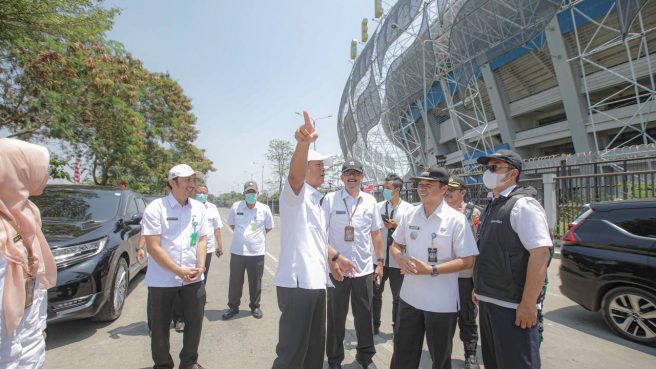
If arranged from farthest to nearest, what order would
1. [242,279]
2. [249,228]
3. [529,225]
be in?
1. [249,228]
2. [242,279]
3. [529,225]

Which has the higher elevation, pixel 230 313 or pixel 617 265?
pixel 617 265

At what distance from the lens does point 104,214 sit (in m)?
5.07

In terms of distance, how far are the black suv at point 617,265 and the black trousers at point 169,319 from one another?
4.61 meters

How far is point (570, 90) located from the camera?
18.3m

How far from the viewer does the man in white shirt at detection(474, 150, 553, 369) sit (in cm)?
224

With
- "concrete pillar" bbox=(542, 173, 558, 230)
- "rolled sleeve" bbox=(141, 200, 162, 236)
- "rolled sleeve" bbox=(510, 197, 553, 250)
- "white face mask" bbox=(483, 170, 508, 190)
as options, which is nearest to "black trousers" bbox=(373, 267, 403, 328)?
"white face mask" bbox=(483, 170, 508, 190)

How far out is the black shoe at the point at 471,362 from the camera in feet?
11.0

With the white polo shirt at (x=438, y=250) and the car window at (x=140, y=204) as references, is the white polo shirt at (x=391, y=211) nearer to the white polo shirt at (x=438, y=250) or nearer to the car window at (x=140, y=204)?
the white polo shirt at (x=438, y=250)

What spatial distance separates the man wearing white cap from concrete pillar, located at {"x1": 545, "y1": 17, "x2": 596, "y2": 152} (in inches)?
832

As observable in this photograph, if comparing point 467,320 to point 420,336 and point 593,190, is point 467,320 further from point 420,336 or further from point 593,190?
point 593,190

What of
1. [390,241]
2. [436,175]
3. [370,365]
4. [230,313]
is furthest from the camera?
[230,313]

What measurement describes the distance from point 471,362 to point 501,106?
2352 cm

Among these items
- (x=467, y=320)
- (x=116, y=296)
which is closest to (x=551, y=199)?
(x=467, y=320)

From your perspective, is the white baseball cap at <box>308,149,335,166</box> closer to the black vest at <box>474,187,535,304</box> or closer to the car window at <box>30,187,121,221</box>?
the black vest at <box>474,187,535,304</box>
